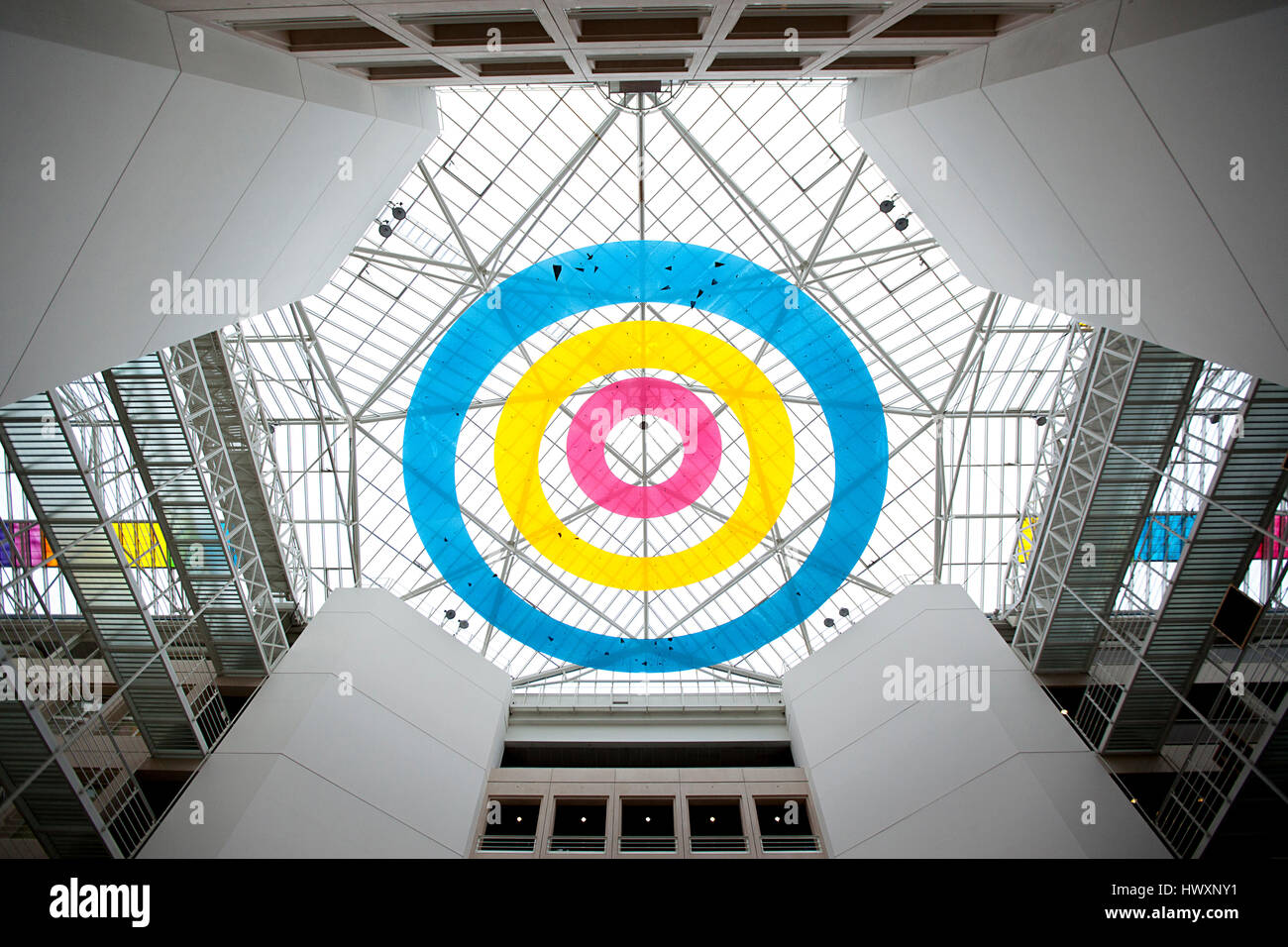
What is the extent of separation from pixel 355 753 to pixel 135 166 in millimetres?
18769

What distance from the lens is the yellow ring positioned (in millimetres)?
24859

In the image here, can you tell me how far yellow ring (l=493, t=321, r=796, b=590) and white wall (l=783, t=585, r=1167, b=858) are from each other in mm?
6780

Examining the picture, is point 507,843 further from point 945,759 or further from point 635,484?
point 635,484

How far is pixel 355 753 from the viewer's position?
22.4 meters

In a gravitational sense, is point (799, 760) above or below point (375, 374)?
below

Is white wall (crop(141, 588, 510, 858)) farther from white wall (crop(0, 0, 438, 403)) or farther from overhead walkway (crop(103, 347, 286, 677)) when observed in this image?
white wall (crop(0, 0, 438, 403))

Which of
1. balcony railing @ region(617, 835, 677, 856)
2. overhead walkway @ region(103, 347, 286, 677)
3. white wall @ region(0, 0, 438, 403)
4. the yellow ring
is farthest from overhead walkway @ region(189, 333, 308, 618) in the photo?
balcony railing @ region(617, 835, 677, 856)

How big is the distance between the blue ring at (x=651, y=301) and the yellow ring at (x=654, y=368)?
2460 millimetres

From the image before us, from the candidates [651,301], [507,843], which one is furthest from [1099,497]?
[507,843]

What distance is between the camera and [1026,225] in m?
12.6
